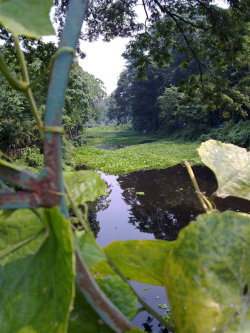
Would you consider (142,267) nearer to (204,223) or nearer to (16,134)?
(204,223)

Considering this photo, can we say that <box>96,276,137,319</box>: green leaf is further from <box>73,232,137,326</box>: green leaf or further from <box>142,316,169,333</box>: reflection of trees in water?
<box>142,316,169,333</box>: reflection of trees in water

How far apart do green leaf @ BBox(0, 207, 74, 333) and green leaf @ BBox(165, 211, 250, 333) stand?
0.26 feet

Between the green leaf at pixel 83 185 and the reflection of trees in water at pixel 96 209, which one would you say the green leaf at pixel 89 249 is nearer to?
the green leaf at pixel 83 185

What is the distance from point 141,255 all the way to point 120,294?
30 mm

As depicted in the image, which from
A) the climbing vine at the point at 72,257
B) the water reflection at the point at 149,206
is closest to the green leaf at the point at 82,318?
the climbing vine at the point at 72,257

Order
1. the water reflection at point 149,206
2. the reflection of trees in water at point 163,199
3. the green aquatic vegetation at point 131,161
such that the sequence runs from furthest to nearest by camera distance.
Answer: the green aquatic vegetation at point 131,161, the reflection of trees in water at point 163,199, the water reflection at point 149,206

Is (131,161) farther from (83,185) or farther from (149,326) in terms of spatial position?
(83,185)

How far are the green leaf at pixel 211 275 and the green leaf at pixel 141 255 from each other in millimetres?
12

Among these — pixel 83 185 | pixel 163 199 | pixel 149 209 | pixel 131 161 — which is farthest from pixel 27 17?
pixel 131 161

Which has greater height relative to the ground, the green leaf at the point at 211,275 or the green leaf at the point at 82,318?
the green leaf at the point at 211,275

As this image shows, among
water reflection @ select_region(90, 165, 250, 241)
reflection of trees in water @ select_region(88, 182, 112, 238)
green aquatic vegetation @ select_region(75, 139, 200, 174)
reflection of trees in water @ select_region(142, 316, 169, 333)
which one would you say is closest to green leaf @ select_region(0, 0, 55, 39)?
reflection of trees in water @ select_region(142, 316, 169, 333)

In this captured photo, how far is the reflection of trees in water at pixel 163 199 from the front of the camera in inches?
249

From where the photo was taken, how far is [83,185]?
26 centimetres

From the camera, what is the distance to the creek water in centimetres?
561
